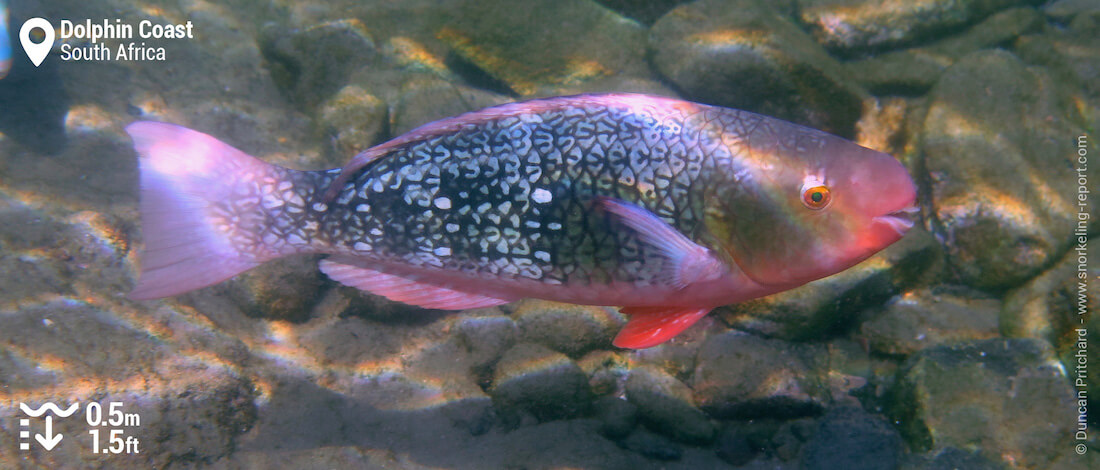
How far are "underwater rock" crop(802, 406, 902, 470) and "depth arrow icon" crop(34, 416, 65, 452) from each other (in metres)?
4.28

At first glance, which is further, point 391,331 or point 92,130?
point 92,130

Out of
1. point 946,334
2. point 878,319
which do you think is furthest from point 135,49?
point 946,334

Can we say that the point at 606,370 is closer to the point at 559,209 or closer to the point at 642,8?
the point at 559,209

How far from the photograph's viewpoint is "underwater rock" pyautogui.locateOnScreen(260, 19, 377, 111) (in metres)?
5.25

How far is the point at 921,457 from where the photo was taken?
10.7 ft

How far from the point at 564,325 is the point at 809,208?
2.04m

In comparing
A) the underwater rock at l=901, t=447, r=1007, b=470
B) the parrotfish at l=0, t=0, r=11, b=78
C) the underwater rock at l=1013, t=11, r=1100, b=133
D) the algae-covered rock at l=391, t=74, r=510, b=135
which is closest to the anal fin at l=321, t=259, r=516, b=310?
the algae-covered rock at l=391, t=74, r=510, b=135

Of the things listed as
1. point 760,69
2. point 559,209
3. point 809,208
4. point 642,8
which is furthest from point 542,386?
point 642,8

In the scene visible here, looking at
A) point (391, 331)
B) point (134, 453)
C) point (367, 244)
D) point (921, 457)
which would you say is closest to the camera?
point (367, 244)

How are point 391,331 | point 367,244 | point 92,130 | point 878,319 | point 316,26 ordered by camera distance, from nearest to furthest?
point 367,244
point 391,331
point 878,319
point 92,130
point 316,26

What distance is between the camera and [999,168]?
438 cm

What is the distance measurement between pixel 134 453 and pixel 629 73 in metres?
5.00

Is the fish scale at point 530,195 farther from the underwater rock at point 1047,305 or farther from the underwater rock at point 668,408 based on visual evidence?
the underwater rock at point 1047,305

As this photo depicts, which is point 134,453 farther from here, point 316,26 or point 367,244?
point 316,26
